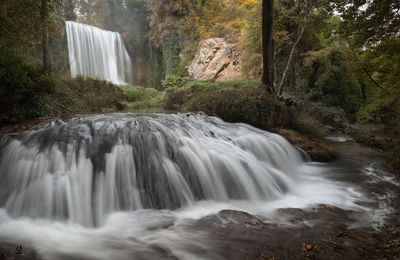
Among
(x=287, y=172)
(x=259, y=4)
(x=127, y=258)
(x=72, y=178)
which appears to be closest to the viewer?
(x=127, y=258)

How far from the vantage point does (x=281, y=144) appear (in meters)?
6.87

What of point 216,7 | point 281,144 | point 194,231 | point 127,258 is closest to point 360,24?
point 281,144

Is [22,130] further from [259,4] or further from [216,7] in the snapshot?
[216,7]

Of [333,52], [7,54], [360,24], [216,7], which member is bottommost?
[7,54]

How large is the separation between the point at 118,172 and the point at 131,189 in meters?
0.40

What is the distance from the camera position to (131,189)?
4066mm

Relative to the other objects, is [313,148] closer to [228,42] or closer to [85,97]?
[85,97]

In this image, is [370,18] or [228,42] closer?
[370,18]

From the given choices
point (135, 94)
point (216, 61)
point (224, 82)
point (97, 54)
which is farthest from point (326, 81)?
point (97, 54)

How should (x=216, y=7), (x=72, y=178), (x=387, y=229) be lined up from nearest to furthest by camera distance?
(x=387, y=229) → (x=72, y=178) → (x=216, y=7)

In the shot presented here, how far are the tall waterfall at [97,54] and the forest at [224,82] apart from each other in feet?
0.43


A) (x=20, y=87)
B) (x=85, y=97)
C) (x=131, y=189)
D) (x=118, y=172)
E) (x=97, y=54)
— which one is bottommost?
(x=131, y=189)

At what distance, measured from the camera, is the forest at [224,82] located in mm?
4430

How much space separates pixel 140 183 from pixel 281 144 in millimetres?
4378
